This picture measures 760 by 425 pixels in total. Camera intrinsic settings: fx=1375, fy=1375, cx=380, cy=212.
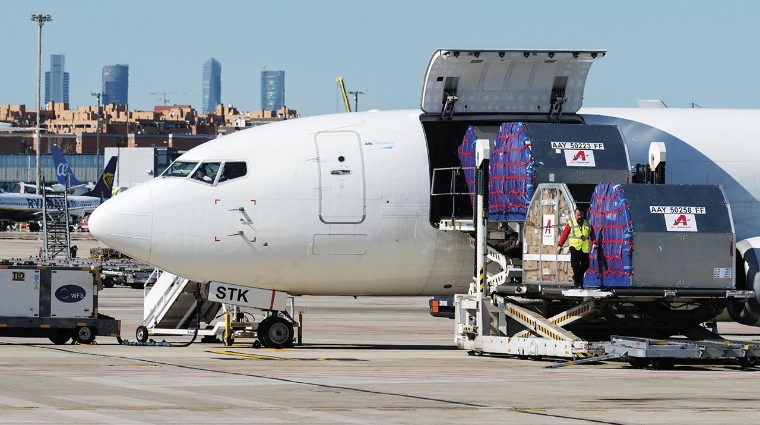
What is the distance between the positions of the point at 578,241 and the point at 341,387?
22.7 ft

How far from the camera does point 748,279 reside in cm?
2661

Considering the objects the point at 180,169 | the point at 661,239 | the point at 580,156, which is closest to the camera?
the point at 661,239

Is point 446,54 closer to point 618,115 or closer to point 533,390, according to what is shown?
point 618,115

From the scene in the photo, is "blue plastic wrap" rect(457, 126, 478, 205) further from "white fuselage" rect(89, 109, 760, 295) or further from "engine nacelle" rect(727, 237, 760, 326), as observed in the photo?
"engine nacelle" rect(727, 237, 760, 326)

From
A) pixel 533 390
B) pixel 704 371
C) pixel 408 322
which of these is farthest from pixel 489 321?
pixel 408 322

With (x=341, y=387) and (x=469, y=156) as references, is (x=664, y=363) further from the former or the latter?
(x=341, y=387)

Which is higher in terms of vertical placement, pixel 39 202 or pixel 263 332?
pixel 39 202

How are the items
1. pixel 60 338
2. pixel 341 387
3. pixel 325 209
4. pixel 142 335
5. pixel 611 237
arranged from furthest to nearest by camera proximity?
1. pixel 60 338
2. pixel 142 335
3. pixel 325 209
4. pixel 611 237
5. pixel 341 387

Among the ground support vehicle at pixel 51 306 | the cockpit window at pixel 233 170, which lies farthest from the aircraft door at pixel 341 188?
the ground support vehicle at pixel 51 306

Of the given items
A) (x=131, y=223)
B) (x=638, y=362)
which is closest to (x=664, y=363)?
(x=638, y=362)

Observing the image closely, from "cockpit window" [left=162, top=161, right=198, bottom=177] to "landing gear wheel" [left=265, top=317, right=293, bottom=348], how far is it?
3.65 meters

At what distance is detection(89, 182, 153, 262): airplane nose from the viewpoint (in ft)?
93.6

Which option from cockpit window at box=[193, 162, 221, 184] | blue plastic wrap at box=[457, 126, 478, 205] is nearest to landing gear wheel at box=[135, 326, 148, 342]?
cockpit window at box=[193, 162, 221, 184]

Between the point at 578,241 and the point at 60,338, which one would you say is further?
the point at 60,338
